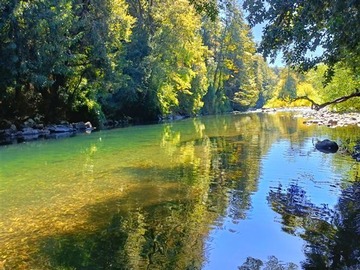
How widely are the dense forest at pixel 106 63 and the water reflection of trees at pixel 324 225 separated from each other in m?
3.51

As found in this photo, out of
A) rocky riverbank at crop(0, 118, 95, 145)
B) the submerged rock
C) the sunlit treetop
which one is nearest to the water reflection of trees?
the sunlit treetop

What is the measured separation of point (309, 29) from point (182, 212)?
21.7 feet

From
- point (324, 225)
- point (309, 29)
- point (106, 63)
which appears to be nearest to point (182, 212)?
point (324, 225)

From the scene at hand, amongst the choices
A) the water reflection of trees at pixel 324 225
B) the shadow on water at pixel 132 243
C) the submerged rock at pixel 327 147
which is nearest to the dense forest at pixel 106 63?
the submerged rock at pixel 327 147

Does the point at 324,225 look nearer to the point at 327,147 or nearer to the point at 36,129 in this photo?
the point at 327,147

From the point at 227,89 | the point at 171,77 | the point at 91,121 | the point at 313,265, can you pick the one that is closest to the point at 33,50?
the point at 91,121

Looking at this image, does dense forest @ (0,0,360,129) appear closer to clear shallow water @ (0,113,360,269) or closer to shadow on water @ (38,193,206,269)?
clear shallow water @ (0,113,360,269)

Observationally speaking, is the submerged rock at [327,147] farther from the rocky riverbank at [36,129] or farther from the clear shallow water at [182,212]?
the rocky riverbank at [36,129]

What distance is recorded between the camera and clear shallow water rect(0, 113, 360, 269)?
216 inches

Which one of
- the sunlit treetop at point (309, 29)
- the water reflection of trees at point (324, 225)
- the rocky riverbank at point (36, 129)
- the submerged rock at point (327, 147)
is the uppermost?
the sunlit treetop at point (309, 29)

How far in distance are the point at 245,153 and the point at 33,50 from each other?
52.9ft

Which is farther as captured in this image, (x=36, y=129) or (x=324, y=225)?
(x=36, y=129)

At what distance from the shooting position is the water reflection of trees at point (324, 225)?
5.26m

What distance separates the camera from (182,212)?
24.7 ft
